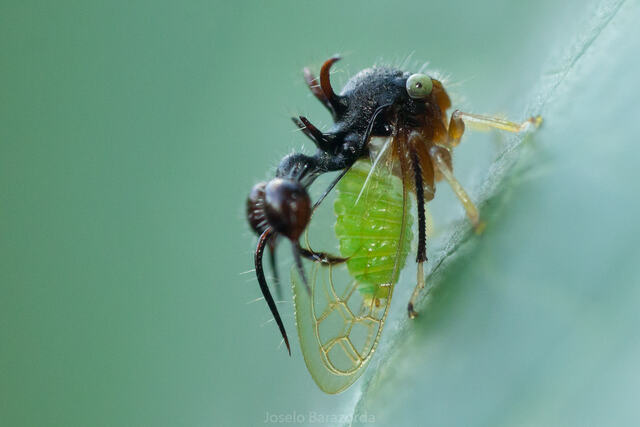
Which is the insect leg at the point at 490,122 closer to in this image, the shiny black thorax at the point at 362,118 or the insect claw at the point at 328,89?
the shiny black thorax at the point at 362,118

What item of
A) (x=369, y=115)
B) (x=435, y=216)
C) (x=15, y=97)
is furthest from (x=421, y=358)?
(x=15, y=97)

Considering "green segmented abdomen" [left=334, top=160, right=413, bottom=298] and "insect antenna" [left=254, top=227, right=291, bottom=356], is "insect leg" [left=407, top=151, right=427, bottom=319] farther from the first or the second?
"insect antenna" [left=254, top=227, right=291, bottom=356]

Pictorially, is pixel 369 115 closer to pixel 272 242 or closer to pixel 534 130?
pixel 272 242

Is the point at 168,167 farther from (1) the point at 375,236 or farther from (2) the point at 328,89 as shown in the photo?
(1) the point at 375,236

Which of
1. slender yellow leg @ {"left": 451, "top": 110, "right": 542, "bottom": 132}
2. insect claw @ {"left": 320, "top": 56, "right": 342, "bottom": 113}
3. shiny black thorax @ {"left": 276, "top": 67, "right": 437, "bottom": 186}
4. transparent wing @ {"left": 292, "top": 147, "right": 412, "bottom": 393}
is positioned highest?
insect claw @ {"left": 320, "top": 56, "right": 342, "bottom": 113}

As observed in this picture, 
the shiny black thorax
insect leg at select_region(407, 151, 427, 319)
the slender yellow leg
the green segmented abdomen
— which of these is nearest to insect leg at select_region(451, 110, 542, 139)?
the slender yellow leg
